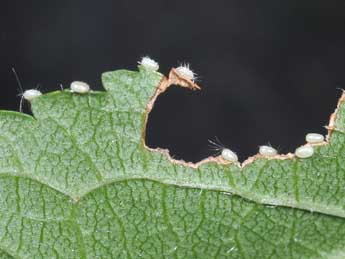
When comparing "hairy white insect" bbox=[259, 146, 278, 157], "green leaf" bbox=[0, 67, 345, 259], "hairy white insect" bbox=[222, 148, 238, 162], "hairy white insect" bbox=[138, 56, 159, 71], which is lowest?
"green leaf" bbox=[0, 67, 345, 259]

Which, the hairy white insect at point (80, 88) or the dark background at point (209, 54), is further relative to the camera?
the dark background at point (209, 54)

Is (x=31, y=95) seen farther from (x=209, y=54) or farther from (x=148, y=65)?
(x=209, y=54)

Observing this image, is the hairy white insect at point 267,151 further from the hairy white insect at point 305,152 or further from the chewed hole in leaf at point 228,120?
the chewed hole in leaf at point 228,120

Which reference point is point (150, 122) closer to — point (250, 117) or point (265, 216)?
point (250, 117)

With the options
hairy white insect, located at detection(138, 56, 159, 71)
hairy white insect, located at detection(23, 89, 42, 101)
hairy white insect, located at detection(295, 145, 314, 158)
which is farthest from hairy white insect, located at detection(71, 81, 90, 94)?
hairy white insect, located at detection(295, 145, 314, 158)

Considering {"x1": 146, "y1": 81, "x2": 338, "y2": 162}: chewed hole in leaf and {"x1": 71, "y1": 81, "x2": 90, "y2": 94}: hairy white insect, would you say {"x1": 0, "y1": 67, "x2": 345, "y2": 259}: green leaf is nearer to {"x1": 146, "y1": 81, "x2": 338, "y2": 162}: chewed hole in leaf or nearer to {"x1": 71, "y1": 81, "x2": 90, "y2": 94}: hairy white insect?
{"x1": 71, "y1": 81, "x2": 90, "y2": 94}: hairy white insect

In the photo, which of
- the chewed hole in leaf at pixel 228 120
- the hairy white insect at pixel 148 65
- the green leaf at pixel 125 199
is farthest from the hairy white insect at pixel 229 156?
the chewed hole in leaf at pixel 228 120
